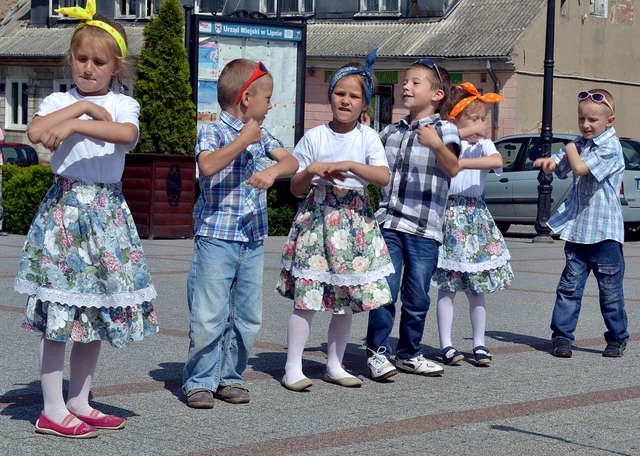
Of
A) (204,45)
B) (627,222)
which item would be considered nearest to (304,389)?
(204,45)

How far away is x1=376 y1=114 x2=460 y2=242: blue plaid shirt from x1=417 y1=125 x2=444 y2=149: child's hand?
177 mm

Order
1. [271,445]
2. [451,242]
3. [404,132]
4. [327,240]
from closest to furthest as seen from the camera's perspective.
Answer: [271,445], [327,240], [404,132], [451,242]

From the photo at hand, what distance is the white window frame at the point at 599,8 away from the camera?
114 ft

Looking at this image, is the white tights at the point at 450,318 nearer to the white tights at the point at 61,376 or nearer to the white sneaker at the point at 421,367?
the white sneaker at the point at 421,367

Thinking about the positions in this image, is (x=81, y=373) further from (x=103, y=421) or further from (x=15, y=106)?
(x=15, y=106)

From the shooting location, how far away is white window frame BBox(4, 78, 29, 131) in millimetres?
42375

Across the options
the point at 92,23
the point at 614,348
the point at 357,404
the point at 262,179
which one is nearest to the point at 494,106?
the point at 614,348

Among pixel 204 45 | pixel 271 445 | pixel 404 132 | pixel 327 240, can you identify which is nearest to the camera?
pixel 271 445

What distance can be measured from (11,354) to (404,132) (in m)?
2.48

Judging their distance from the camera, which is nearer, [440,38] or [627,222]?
[627,222]

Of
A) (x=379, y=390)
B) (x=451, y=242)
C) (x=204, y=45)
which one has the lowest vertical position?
(x=379, y=390)

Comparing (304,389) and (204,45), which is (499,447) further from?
(204,45)

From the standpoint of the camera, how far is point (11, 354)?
768 cm

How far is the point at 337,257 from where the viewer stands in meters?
6.88
